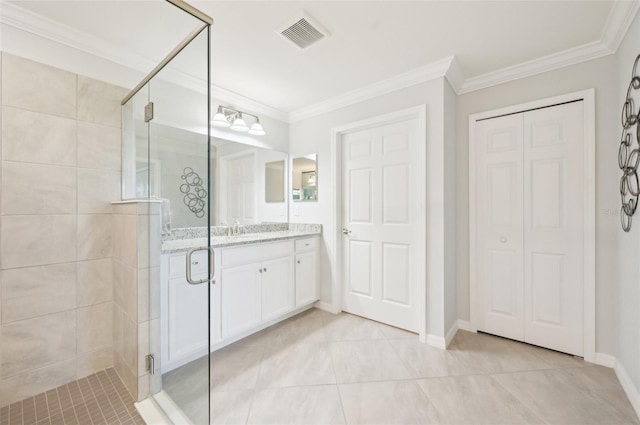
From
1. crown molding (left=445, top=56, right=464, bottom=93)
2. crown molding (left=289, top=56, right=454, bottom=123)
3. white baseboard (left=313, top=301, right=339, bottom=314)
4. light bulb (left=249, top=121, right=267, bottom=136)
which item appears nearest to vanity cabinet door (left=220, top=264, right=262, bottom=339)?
white baseboard (left=313, top=301, right=339, bottom=314)

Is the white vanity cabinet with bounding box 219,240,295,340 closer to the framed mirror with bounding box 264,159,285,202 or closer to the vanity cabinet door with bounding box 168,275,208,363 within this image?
the vanity cabinet door with bounding box 168,275,208,363

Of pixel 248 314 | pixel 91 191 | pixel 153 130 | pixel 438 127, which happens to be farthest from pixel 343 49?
pixel 248 314

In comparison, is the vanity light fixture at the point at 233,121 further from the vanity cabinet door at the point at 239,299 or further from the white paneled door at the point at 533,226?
the white paneled door at the point at 533,226

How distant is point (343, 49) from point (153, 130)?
1.47 m

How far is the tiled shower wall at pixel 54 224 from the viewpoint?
61.1 inches

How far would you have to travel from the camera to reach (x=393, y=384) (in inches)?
67.9

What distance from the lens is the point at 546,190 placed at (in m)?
2.16

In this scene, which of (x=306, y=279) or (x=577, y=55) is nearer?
(x=577, y=55)

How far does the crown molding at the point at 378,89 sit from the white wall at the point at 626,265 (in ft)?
3.50

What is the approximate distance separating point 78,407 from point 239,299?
1.07m

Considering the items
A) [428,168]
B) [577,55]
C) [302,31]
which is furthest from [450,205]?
[302,31]

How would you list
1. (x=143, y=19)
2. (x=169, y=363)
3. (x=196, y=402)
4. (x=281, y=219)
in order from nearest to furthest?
(x=196, y=402) → (x=169, y=363) → (x=143, y=19) → (x=281, y=219)

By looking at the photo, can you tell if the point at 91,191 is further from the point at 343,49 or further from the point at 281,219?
the point at 343,49

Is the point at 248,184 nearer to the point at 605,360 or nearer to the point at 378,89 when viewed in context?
the point at 378,89
